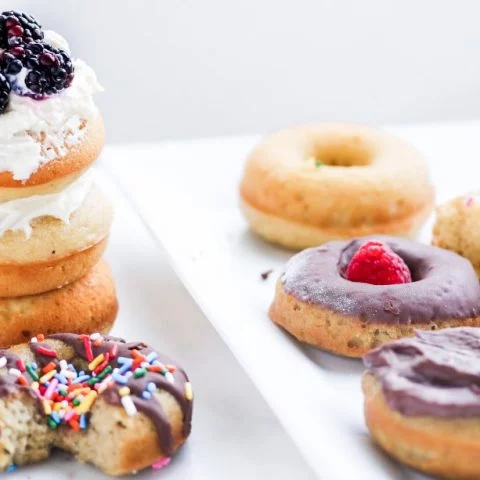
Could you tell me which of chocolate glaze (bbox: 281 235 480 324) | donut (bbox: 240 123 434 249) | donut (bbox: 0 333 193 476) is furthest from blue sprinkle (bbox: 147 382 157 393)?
donut (bbox: 240 123 434 249)

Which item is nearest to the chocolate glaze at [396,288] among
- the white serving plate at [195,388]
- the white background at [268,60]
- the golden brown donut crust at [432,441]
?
the white serving plate at [195,388]

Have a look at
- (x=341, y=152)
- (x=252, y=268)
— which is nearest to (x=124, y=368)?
(x=252, y=268)

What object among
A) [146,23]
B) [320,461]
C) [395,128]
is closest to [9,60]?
[320,461]

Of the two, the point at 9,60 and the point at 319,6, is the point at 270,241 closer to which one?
the point at 9,60

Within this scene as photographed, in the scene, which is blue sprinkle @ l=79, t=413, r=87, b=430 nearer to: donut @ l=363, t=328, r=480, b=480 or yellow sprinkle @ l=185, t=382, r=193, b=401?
yellow sprinkle @ l=185, t=382, r=193, b=401

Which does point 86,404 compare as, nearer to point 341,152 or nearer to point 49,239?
point 49,239

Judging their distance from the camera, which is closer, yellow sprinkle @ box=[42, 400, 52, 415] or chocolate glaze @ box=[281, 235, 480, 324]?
yellow sprinkle @ box=[42, 400, 52, 415]

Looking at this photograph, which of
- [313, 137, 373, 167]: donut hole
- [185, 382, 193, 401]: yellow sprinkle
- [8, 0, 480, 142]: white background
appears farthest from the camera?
[8, 0, 480, 142]: white background

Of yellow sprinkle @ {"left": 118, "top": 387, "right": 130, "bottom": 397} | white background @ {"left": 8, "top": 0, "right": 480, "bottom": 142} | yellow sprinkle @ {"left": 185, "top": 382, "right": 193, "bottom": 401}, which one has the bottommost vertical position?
white background @ {"left": 8, "top": 0, "right": 480, "bottom": 142}
